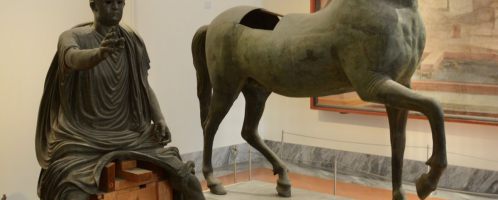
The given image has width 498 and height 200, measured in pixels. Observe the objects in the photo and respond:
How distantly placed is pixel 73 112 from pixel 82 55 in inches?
15.0

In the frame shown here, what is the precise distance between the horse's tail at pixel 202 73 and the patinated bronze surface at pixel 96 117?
1.92 feet

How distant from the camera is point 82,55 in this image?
8.05 feet

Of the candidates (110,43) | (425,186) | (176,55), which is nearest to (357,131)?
(176,55)

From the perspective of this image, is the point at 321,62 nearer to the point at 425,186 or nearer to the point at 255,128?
the point at 425,186

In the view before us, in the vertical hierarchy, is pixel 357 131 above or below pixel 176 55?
below

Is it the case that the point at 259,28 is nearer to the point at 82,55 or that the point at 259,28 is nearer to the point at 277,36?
the point at 277,36

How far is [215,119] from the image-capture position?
3334 mm

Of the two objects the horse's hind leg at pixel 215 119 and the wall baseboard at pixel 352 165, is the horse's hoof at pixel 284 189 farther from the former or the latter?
the wall baseboard at pixel 352 165

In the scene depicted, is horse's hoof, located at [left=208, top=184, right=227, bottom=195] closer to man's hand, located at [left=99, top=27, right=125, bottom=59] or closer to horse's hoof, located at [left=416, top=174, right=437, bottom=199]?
horse's hoof, located at [left=416, top=174, right=437, bottom=199]

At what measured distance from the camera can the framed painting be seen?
13.6 ft

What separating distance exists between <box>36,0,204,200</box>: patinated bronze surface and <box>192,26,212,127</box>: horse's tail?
23.1 inches

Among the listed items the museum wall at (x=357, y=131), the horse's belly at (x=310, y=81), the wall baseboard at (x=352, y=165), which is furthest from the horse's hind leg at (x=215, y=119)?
the museum wall at (x=357, y=131)

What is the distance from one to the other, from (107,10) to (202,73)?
1.01 metres

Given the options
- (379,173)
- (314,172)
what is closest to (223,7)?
(314,172)
